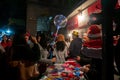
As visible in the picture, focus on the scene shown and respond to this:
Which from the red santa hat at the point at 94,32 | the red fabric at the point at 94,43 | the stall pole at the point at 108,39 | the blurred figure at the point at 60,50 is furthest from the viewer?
the blurred figure at the point at 60,50

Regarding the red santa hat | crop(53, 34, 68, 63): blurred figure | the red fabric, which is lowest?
crop(53, 34, 68, 63): blurred figure

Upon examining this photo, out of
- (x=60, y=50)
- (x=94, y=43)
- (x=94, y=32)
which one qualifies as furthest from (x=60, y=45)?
(x=94, y=43)

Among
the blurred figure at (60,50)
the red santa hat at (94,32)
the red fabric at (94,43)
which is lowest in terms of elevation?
the blurred figure at (60,50)

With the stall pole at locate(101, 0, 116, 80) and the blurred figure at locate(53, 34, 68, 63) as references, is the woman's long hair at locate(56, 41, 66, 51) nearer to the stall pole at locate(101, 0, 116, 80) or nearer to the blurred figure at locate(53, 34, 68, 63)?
the blurred figure at locate(53, 34, 68, 63)

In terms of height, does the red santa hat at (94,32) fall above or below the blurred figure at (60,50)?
above

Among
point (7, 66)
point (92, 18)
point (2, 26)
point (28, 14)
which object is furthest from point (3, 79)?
point (2, 26)

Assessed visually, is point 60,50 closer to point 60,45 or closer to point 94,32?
point 60,45

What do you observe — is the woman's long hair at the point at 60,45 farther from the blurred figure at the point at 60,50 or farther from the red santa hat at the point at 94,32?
the red santa hat at the point at 94,32

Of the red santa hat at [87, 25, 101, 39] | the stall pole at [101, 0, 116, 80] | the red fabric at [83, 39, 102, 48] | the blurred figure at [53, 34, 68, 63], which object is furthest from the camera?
the blurred figure at [53, 34, 68, 63]

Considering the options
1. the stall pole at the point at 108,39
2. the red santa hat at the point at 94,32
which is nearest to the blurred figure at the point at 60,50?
the red santa hat at the point at 94,32

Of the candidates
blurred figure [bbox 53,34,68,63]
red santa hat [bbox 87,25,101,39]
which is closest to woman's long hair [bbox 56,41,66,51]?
blurred figure [bbox 53,34,68,63]

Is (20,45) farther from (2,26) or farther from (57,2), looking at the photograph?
(2,26)

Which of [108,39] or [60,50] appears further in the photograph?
[60,50]

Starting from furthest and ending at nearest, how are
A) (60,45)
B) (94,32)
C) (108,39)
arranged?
(60,45), (94,32), (108,39)
